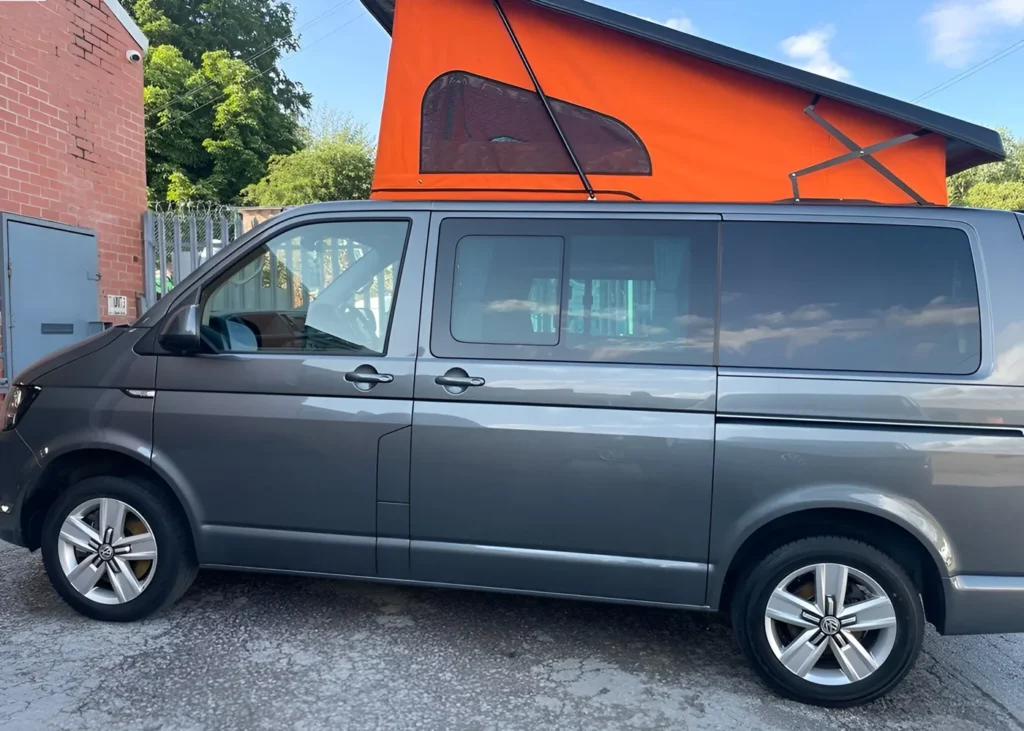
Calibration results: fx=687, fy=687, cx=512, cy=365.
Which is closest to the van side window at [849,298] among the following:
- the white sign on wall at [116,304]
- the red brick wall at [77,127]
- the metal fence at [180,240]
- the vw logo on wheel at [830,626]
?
the vw logo on wheel at [830,626]

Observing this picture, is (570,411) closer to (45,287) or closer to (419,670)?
(419,670)

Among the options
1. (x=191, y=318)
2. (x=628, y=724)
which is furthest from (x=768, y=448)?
(x=191, y=318)

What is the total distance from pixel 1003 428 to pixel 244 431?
3.22 meters

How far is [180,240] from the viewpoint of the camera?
8367mm

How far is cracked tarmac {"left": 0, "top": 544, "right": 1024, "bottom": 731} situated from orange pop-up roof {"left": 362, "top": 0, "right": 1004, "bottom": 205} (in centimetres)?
218

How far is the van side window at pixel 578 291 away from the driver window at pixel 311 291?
0.32 metres

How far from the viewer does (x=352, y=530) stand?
319 centimetres

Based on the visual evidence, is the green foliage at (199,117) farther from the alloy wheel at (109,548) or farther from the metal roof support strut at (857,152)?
the metal roof support strut at (857,152)

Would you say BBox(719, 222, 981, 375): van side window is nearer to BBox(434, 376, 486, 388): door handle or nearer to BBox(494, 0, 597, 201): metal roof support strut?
BBox(494, 0, 597, 201): metal roof support strut

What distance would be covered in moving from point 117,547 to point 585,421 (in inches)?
93.8

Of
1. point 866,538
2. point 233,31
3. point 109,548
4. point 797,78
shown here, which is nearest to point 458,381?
point 866,538

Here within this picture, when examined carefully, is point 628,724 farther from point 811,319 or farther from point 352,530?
point 811,319

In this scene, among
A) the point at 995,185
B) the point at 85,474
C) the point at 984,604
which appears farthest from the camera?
the point at 995,185

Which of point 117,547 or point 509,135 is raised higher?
point 509,135
